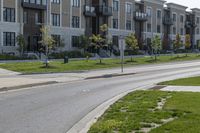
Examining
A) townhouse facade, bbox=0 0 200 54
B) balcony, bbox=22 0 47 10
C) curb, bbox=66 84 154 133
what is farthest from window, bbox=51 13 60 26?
curb, bbox=66 84 154 133

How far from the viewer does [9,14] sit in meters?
57.3

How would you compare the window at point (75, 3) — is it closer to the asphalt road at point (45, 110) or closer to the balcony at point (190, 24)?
the asphalt road at point (45, 110)

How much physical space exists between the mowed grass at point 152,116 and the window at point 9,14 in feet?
139

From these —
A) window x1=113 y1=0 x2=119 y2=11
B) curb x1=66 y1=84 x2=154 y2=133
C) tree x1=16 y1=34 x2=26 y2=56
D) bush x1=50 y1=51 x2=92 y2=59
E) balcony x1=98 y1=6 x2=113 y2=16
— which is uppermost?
window x1=113 y1=0 x2=119 y2=11

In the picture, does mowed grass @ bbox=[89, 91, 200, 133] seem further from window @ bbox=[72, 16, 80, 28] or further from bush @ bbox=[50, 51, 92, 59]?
window @ bbox=[72, 16, 80, 28]

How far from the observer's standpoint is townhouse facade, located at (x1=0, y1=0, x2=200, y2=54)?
58094 mm

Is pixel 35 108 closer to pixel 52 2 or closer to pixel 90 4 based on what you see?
pixel 52 2

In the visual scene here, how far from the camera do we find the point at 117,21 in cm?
8106

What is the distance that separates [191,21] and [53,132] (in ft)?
359

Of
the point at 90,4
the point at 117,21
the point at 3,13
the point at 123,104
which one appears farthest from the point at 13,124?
the point at 117,21

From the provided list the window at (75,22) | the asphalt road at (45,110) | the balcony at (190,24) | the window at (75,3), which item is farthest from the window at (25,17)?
the balcony at (190,24)

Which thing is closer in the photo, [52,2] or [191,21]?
[52,2]

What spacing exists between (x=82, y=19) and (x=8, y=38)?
16.5m

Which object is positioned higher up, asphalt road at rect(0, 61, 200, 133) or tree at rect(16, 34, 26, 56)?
tree at rect(16, 34, 26, 56)
